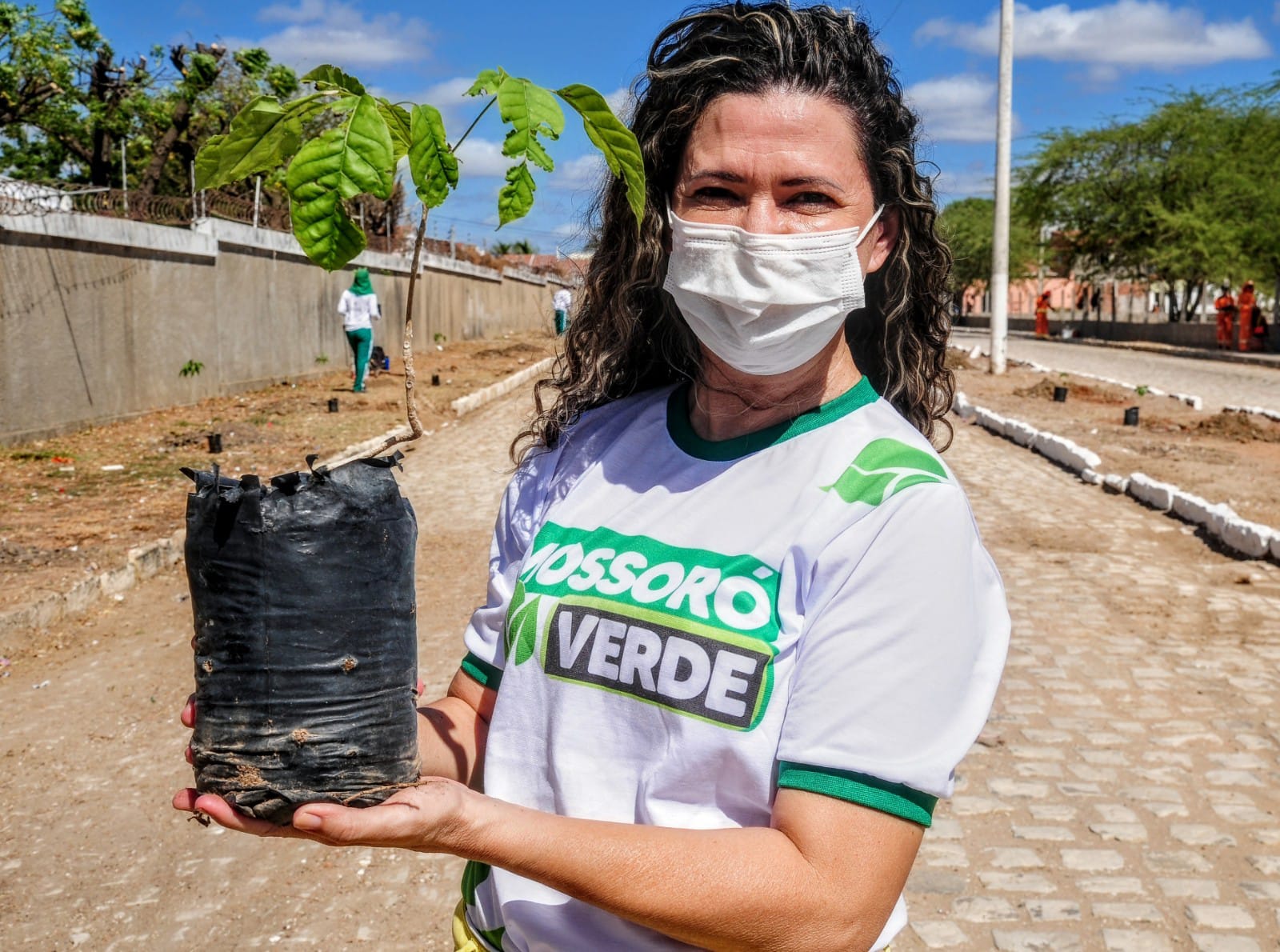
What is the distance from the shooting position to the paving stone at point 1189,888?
3824 millimetres

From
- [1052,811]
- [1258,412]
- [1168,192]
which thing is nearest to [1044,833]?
[1052,811]

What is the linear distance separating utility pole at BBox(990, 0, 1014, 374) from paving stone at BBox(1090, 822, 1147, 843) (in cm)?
1897

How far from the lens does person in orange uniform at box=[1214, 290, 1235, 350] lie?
32688 mm

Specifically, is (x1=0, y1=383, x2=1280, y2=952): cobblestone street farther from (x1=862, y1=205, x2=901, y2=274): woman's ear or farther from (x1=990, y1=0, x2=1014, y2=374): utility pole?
(x1=990, y1=0, x2=1014, y2=374): utility pole

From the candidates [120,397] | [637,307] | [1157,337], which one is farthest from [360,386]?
[1157,337]

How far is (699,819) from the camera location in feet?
4.74

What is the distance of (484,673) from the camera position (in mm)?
1828

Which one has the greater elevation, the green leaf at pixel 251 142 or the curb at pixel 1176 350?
the green leaf at pixel 251 142

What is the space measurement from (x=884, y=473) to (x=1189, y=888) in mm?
3140

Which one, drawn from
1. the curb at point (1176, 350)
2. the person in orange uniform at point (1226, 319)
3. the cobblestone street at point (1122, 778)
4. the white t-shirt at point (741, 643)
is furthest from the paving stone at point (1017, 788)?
the person in orange uniform at point (1226, 319)

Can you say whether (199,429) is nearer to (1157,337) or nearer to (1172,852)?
(1172,852)

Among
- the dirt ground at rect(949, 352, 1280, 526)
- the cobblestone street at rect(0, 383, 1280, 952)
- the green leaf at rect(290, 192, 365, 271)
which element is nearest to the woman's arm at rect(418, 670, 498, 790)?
the green leaf at rect(290, 192, 365, 271)

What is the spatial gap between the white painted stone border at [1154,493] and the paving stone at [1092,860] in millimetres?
4906

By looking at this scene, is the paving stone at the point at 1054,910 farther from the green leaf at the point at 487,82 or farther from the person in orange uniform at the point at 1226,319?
the person in orange uniform at the point at 1226,319
